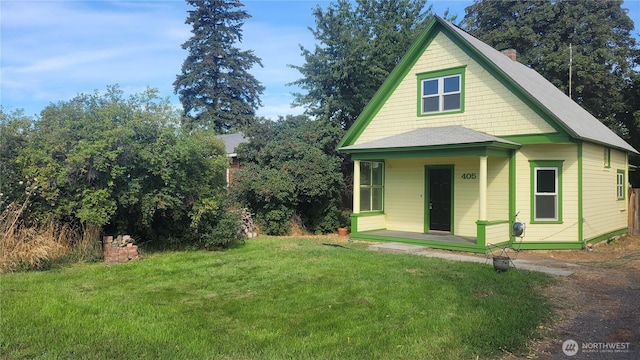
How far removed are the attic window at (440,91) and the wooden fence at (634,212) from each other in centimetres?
980

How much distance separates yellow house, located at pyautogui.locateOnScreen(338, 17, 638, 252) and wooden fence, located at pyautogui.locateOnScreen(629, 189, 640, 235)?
2263 mm

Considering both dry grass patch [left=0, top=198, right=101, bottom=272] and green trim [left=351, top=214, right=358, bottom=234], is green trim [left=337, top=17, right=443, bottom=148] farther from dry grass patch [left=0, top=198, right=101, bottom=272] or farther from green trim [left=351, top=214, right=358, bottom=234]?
dry grass patch [left=0, top=198, right=101, bottom=272]

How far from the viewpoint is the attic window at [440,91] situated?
1440 centimetres

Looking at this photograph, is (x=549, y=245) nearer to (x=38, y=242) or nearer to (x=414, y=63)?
(x=414, y=63)

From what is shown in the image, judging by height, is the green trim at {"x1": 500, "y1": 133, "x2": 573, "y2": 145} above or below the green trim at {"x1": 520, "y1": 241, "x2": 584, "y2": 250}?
above

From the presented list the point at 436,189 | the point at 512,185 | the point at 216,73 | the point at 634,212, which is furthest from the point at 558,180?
the point at 216,73

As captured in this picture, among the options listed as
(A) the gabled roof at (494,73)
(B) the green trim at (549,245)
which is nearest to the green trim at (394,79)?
(A) the gabled roof at (494,73)

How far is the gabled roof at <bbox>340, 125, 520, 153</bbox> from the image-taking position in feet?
40.8

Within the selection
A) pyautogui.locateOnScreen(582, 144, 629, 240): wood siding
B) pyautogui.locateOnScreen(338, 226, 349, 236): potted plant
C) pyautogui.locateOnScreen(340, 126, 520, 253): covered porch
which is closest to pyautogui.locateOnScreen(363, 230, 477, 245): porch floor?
pyautogui.locateOnScreen(340, 126, 520, 253): covered porch

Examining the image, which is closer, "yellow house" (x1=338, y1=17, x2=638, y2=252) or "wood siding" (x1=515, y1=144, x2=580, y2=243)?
"yellow house" (x1=338, y1=17, x2=638, y2=252)

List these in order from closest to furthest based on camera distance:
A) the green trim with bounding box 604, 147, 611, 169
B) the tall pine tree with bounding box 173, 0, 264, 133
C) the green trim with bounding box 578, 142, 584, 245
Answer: the green trim with bounding box 578, 142, 584, 245
the green trim with bounding box 604, 147, 611, 169
the tall pine tree with bounding box 173, 0, 264, 133

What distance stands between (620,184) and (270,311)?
54.2 ft

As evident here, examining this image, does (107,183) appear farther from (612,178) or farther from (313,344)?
(612,178)

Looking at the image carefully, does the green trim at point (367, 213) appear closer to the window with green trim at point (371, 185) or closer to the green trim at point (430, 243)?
the window with green trim at point (371, 185)
